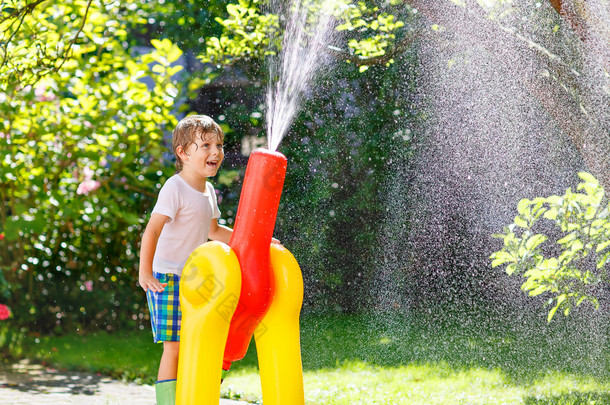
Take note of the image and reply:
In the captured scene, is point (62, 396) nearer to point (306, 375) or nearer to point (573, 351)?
point (306, 375)

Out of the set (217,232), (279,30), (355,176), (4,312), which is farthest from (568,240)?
(4,312)

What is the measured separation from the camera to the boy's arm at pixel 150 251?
2.43 metres

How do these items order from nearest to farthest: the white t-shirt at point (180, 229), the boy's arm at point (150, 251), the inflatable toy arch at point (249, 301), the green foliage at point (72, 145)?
the inflatable toy arch at point (249, 301), the boy's arm at point (150, 251), the white t-shirt at point (180, 229), the green foliage at point (72, 145)

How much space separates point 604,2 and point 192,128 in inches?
92.8

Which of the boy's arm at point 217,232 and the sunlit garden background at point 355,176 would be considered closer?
the boy's arm at point 217,232

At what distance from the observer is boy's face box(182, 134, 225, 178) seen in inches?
99.7

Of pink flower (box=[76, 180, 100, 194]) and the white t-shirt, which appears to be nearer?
the white t-shirt

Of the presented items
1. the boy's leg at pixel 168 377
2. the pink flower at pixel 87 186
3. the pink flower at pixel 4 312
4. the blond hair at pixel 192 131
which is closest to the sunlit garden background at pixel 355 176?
the pink flower at pixel 87 186

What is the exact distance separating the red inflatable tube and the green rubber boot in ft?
1.47

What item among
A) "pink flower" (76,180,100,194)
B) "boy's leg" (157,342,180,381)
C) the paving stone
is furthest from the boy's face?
"pink flower" (76,180,100,194)

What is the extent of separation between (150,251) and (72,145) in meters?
3.03

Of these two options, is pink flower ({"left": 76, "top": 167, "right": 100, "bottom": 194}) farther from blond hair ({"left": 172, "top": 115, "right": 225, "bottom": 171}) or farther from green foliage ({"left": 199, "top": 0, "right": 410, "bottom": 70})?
blond hair ({"left": 172, "top": 115, "right": 225, "bottom": 171})

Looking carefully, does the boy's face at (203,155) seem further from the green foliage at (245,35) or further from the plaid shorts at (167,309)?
the green foliage at (245,35)

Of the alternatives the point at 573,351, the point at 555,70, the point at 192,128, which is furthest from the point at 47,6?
the point at 573,351
